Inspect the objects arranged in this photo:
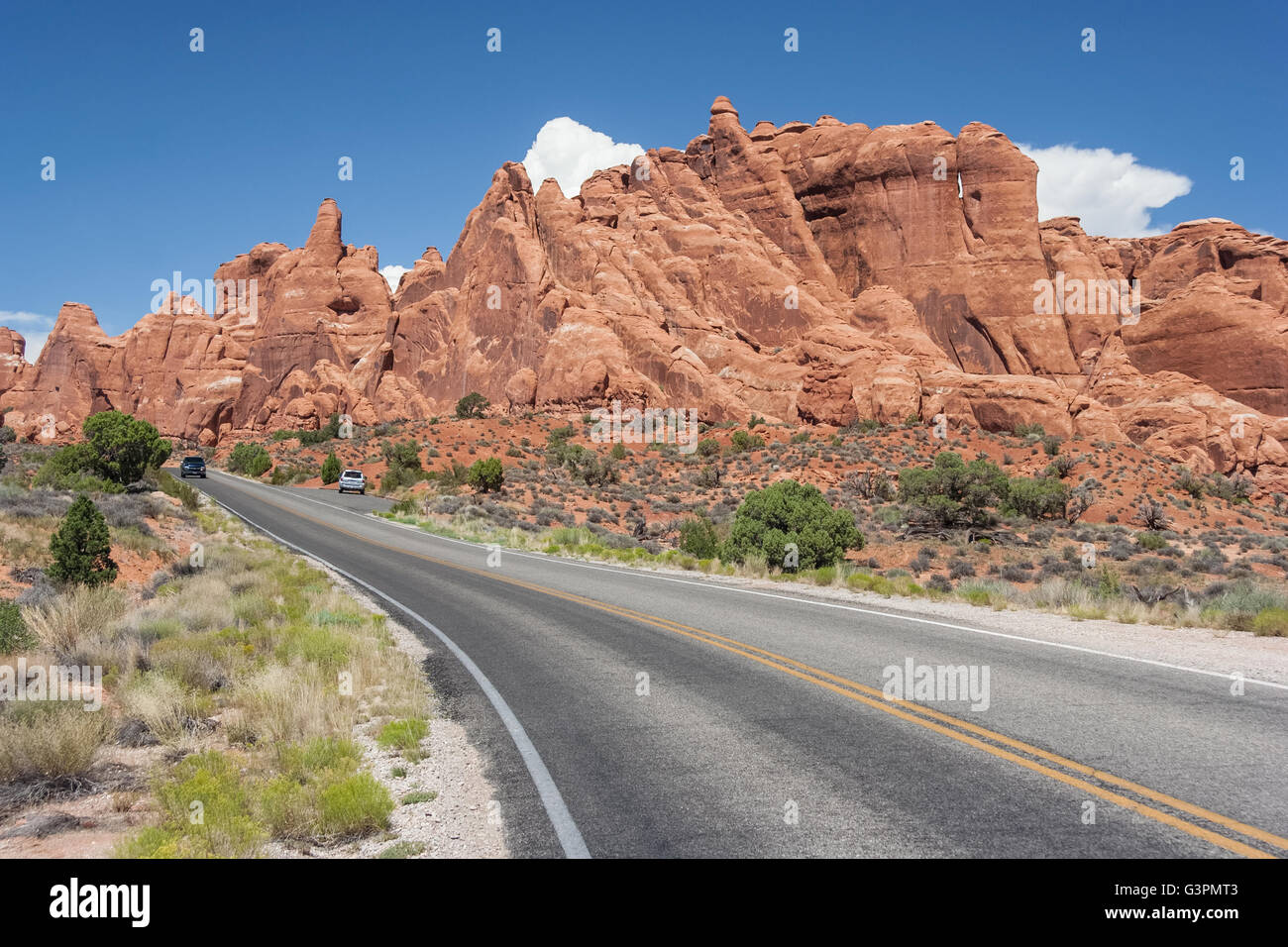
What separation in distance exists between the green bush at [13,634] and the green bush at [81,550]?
12.0ft

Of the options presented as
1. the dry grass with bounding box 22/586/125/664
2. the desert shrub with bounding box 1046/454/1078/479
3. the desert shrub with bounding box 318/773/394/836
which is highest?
the desert shrub with bounding box 1046/454/1078/479

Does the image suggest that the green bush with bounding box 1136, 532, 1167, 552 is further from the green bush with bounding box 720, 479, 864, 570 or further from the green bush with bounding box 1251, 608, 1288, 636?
the green bush with bounding box 1251, 608, 1288, 636

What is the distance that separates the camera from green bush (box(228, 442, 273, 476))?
208ft

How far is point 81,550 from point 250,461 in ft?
188

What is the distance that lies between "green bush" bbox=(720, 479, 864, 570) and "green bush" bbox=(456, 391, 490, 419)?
52942 mm

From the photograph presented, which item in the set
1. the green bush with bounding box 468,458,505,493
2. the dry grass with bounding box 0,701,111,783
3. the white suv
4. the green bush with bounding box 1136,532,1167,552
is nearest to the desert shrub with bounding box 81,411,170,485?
the green bush with bounding box 468,458,505,493

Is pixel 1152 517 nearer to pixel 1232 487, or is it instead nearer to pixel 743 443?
pixel 1232 487

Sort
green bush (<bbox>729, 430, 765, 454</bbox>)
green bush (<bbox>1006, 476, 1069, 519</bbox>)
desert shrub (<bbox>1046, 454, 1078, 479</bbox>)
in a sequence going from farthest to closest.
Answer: green bush (<bbox>729, 430, 765, 454</bbox>) < desert shrub (<bbox>1046, 454, 1078, 479</bbox>) < green bush (<bbox>1006, 476, 1069, 519</bbox>)

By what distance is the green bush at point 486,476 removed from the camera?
41.7 m

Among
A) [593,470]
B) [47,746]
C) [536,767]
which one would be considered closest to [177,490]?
[593,470]

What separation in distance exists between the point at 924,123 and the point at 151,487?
88.1 meters

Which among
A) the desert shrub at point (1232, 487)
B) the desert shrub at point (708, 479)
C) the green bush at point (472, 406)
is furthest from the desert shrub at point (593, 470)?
the desert shrub at point (1232, 487)
